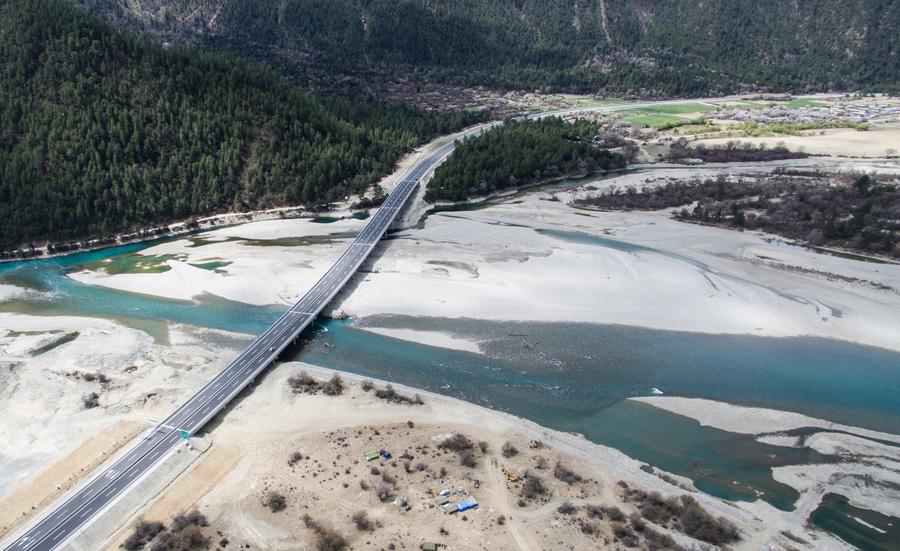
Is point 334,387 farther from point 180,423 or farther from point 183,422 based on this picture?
point 180,423

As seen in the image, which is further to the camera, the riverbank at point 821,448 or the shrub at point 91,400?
the shrub at point 91,400

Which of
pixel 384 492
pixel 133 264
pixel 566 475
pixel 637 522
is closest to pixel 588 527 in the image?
pixel 637 522

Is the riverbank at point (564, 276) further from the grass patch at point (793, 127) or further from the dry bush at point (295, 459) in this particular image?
the grass patch at point (793, 127)

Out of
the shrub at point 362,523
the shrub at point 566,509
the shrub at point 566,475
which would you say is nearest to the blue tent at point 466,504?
the shrub at point 566,509

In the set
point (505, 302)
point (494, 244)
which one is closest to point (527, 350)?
point (505, 302)

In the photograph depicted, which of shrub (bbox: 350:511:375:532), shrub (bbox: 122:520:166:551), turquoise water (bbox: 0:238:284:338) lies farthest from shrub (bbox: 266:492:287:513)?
turquoise water (bbox: 0:238:284:338)

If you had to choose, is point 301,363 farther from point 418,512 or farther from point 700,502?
point 700,502
